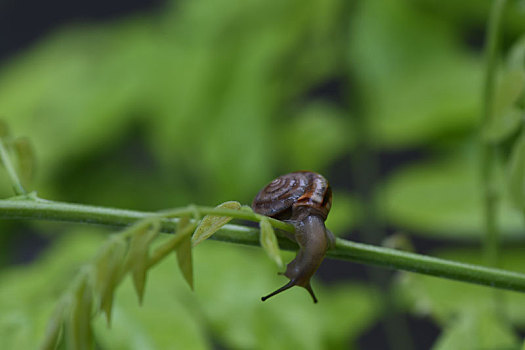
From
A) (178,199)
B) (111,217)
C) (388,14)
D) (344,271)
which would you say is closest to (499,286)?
(111,217)

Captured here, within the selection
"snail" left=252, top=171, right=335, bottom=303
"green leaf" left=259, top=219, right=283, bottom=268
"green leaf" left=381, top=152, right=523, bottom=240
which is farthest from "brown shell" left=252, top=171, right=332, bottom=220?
"green leaf" left=381, top=152, right=523, bottom=240

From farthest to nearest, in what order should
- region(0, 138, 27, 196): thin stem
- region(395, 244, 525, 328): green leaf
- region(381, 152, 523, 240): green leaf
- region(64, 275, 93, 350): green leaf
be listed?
region(381, 152, 523, 240): green leaf → region(395, 244, 525, 328): green leaf → region(0, 138, 27, 196): thin stem → region(64, 275, 93, 350): green leaf

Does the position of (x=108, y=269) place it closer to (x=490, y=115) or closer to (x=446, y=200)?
(x=490, y=115)

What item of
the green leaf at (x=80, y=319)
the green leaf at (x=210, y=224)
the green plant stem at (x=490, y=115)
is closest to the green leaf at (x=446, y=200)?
the green plant stem at (x=490, y=115)

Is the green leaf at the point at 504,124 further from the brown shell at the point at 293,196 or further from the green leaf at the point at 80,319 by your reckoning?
the green leaf at the point at 80,319

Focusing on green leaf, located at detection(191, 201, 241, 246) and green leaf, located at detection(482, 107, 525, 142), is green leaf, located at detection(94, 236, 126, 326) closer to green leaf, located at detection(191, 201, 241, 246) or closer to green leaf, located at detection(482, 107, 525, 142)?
green leaf, located at detection(191, 201, 241, 246)

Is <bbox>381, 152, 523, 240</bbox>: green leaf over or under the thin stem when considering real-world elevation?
under
